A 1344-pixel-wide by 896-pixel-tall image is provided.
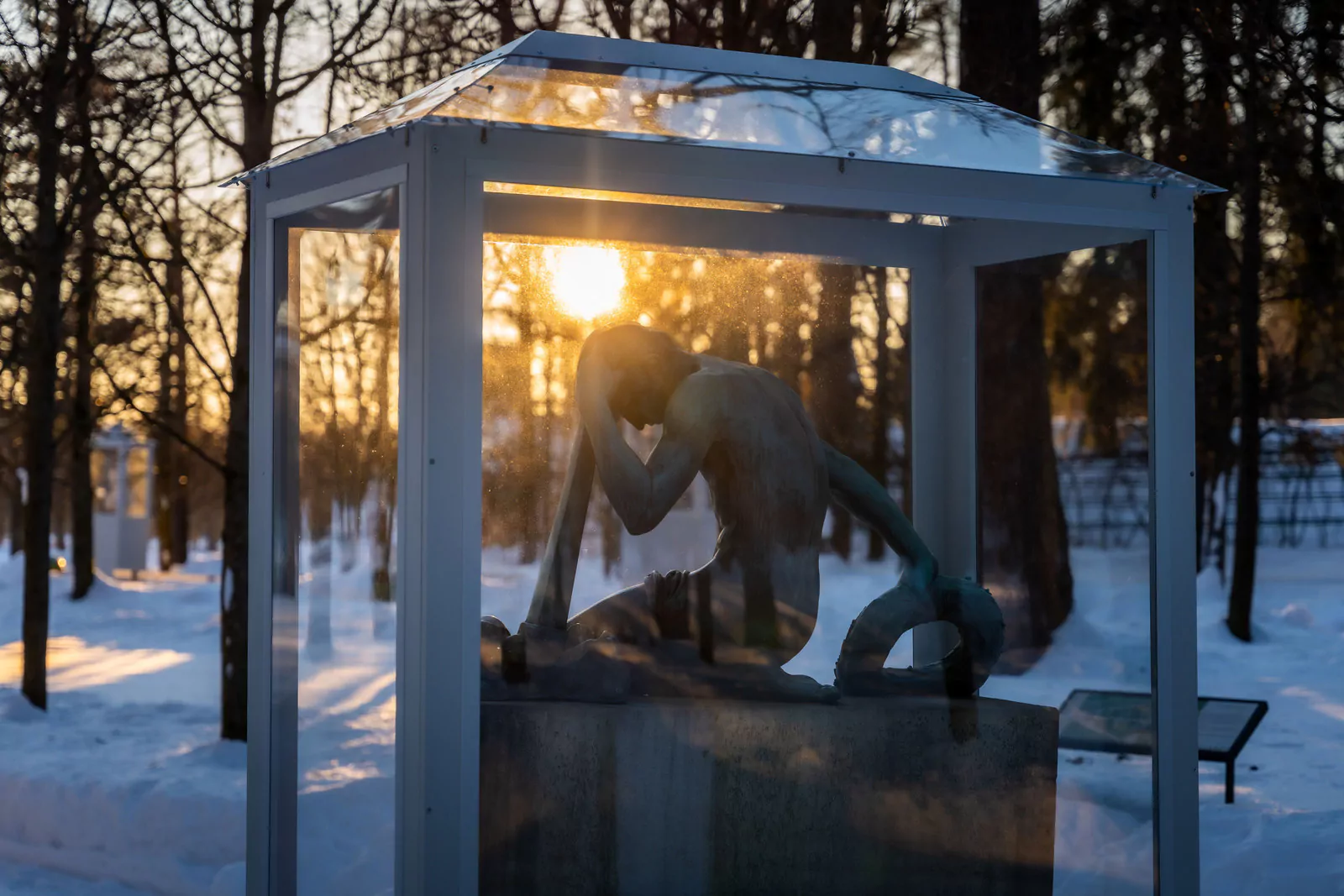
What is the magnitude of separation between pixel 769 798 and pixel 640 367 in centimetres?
127

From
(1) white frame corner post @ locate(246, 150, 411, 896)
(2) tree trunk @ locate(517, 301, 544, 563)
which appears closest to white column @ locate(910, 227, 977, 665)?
(2) tree trunk @ locate(517, 301, 544, 563)

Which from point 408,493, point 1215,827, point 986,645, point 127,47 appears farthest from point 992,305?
point 127,47

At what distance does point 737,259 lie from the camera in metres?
4.61

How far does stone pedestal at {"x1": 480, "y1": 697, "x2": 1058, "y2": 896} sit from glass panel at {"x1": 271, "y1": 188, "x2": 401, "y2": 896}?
13.6 inches

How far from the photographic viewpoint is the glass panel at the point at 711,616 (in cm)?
397

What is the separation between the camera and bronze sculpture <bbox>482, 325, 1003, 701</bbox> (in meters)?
4.19

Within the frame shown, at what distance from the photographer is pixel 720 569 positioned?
4.52 metres

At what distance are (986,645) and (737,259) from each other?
1424 mm

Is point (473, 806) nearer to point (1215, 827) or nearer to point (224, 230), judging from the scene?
point (1215, 827)

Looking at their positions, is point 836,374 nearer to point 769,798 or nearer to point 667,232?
point 667,232

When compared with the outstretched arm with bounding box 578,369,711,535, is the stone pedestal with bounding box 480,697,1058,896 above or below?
below

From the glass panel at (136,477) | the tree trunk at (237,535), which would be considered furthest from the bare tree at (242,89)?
the glass panel at (136,477)

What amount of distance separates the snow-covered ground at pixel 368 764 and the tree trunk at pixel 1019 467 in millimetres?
137

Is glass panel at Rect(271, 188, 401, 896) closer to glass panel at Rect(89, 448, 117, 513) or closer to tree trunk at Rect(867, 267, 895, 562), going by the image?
tree trunk at Rect(867, 267, 895, 562)
